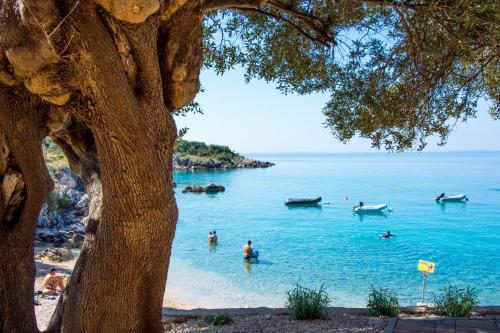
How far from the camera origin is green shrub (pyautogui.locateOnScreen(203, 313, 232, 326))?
698cm

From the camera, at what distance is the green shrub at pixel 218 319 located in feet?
22.9

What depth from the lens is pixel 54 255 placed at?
19875 millimetres

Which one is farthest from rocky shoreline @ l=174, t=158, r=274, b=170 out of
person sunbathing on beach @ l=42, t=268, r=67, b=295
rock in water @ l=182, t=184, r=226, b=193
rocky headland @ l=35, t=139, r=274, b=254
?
person sunbathing on beach @ l=42, t=268, r=67, b=295

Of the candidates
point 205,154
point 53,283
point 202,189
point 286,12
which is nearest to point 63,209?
point 53,283

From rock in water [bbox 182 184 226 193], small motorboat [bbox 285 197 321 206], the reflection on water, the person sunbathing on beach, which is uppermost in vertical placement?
the person sunbathing on beach

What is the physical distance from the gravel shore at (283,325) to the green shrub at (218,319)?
0.24 feet

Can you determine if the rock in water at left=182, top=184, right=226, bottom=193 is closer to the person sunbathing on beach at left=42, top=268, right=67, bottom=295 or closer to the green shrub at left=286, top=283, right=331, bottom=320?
the person sunbathing on beach at left=42, top=268, right=67, bottom=295

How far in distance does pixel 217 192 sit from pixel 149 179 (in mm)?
55438

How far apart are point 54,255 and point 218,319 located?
15382 millimetres

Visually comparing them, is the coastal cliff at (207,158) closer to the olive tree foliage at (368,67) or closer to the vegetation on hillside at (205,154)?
the vegetation on hillside at (205,154)

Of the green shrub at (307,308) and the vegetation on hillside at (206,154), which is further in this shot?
the vegetation on hillside at (206,154)

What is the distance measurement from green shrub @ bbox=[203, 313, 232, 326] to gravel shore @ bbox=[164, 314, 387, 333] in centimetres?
7

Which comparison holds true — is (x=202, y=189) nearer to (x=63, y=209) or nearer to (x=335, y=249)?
(x=63, y=209)

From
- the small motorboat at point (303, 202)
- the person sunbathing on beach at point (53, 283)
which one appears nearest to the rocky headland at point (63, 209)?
the person sunbathing on beach at point (53, 283)
